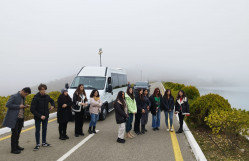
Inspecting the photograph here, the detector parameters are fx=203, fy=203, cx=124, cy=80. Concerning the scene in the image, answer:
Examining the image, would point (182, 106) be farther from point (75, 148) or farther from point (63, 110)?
point (63, 110)

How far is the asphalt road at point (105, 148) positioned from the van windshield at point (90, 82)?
3.00 metres

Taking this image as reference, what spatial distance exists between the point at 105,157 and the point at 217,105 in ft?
16.0

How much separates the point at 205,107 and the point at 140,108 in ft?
8.41

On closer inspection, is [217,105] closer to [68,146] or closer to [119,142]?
[119,142]

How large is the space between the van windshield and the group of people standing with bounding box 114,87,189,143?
304 cm

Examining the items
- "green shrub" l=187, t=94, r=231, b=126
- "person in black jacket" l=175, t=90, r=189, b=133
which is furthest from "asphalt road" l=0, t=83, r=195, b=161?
"green shrub" l=187, t=94, r=231, b=126

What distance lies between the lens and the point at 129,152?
551 cm

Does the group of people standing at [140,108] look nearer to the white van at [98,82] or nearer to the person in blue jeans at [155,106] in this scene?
the person in blue jeans at [155,106]

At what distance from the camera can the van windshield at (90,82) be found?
1021 cm

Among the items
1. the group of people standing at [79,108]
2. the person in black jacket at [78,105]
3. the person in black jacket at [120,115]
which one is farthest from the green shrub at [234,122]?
the person in black jacket at [78,105]

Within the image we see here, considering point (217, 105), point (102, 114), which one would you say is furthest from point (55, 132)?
point (217, 105)

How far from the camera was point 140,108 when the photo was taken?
748cm

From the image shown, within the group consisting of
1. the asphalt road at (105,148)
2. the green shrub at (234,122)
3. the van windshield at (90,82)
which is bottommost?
the asphalt road at (105,148)

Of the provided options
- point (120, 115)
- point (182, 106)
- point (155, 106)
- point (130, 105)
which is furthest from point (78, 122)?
point (182, 106)
